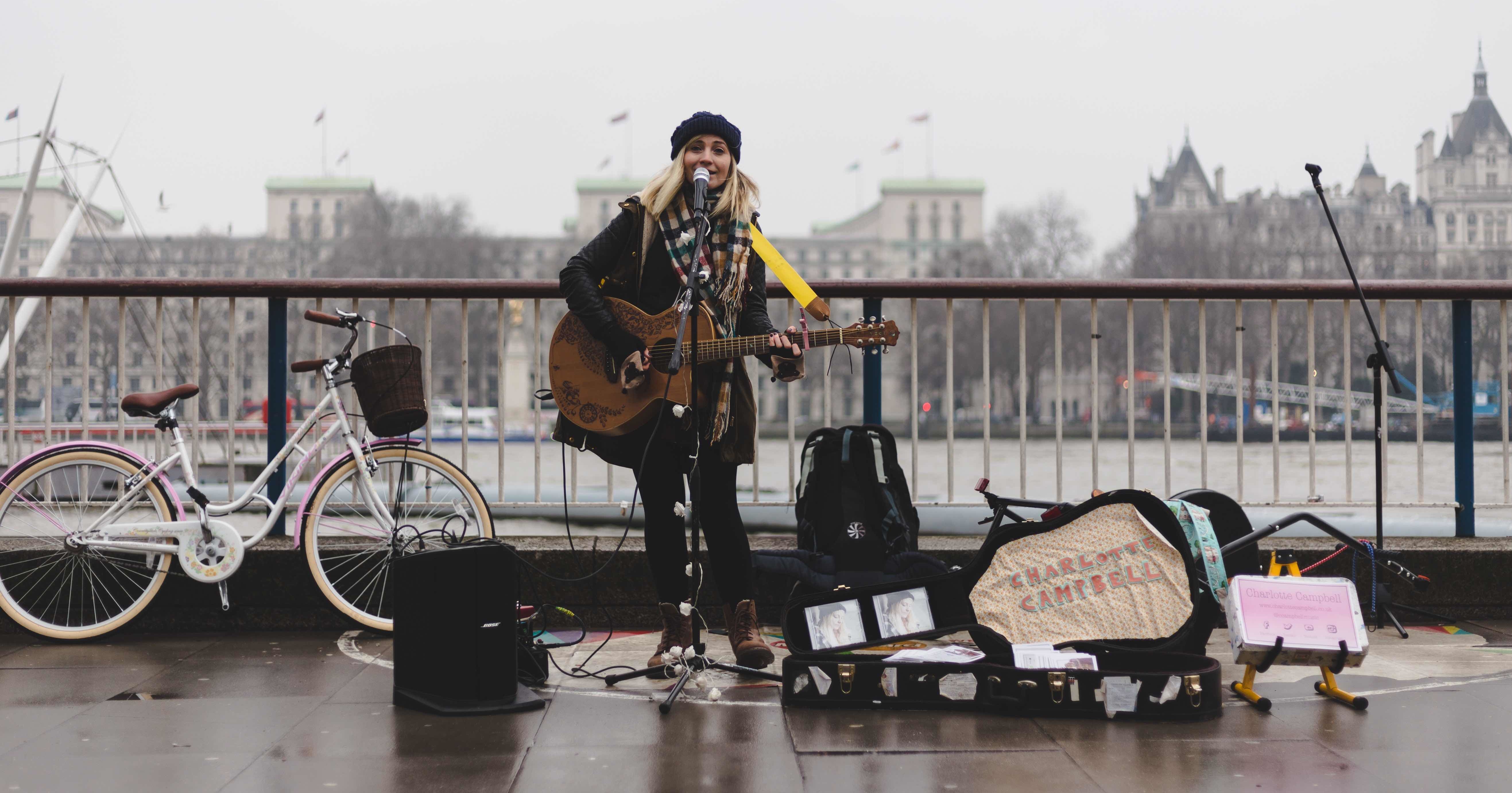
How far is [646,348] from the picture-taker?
11.8ft

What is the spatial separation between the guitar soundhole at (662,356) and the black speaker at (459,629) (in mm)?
738

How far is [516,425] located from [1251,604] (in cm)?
8353

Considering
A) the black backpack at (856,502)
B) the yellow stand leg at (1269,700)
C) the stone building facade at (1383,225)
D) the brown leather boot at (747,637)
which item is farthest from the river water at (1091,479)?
the stone building facade at (1383,225)

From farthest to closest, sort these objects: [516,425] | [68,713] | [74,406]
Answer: [516,425], [74,406], [68,713]

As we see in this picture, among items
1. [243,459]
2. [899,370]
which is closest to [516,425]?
[899,370]

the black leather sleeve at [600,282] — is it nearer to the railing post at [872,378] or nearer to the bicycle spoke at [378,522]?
the bicycle spoke at [378,522]

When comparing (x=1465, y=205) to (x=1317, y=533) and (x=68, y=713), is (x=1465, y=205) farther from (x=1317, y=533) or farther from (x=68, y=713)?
(x=68, y=713)

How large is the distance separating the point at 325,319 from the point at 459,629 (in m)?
1.51

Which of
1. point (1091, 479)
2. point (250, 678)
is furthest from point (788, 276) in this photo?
point (1091, 479)

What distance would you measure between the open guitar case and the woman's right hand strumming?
0.89m

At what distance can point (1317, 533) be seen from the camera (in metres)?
7.92

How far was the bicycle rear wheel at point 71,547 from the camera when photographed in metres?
4.40

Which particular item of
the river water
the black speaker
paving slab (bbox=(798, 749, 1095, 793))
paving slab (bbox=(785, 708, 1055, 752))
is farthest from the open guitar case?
the black speaker

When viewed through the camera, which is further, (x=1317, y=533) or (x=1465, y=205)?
(x=1465, y=205)
